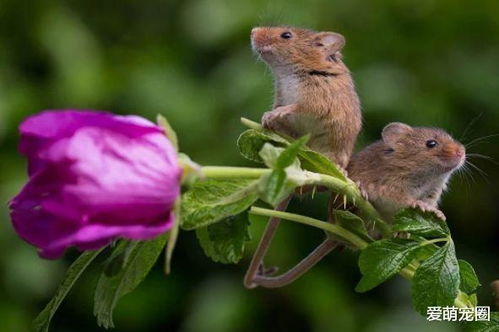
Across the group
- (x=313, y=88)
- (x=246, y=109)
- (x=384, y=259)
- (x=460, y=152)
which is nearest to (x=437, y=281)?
(x=384, y=259)

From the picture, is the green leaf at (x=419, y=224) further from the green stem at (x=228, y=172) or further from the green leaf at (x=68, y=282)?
the green leaf at (x=68, y=282)

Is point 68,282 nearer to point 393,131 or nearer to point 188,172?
point 188,172

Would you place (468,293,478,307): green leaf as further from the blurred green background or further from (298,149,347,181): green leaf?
the blurred green background

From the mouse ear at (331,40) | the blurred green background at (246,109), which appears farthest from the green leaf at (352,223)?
the blurred green background at (246,109)

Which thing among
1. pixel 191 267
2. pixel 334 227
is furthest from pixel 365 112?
pixel 334 227

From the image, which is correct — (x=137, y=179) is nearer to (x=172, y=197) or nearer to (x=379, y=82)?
(x=172, y=197)

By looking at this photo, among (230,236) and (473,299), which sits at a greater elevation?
→ (230,236)
